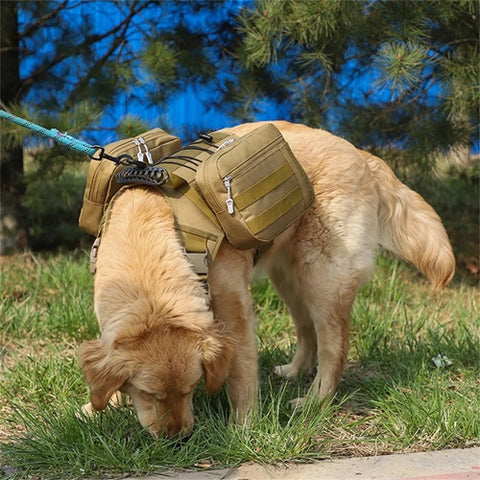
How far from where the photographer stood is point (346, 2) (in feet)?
17.5

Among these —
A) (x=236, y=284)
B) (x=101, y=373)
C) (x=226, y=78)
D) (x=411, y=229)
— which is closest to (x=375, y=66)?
(x=226, y=78)

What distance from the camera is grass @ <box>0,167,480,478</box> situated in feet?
10.6

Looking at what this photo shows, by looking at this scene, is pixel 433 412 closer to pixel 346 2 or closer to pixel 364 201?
pixel 364 201

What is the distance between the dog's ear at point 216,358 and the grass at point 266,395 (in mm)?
234

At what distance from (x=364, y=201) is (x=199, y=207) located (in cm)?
105

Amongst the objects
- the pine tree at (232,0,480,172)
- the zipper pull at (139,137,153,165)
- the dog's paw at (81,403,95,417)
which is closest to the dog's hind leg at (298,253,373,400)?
the zipper pull at (139,137,153,165)

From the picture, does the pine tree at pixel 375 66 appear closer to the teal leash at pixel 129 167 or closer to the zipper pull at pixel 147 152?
the zipper pull at pixel 147 152

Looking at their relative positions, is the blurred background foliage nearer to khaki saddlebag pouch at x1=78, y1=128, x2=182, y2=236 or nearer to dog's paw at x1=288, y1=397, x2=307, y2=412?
khaki saddlebag pouch at x1=78, y1=128, x2=182, y2=236

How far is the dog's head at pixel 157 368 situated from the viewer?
3107 mm

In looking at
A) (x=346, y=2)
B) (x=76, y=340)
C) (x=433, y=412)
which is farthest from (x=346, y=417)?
(x=346, y=2)

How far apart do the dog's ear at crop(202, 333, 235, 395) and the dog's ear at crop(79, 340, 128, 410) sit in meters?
0.35

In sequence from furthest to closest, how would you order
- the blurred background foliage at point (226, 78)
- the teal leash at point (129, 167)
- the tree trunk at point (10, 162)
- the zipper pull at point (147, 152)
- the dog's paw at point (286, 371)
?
the tree trunk at point (10, 162) → the blurred background foliage at point (226, 78) → the dog's paw at point (286, 371) → the zipper pull at point (147, 152) → the teal leash at point (129, 167)

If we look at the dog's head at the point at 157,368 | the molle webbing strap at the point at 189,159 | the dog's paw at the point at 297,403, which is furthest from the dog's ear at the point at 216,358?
the molle webbing strap at the point at 189,159

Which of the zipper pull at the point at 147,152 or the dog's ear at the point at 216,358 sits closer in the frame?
the dog's ear at the point at 216,358
